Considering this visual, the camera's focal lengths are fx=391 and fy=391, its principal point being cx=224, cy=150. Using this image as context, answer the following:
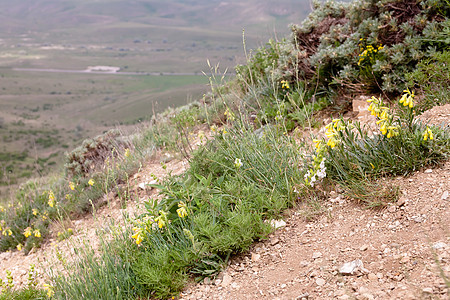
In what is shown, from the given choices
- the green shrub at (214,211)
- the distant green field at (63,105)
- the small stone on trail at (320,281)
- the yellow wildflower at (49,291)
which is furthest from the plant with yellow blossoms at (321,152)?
the distant green field at (63,105)

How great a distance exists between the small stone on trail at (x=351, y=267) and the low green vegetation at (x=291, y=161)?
0.69 metres

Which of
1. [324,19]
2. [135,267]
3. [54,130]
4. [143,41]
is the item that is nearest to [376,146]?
[135,267]

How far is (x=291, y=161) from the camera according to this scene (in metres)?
4.00

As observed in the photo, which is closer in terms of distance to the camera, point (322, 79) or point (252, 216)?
point (252, 216)

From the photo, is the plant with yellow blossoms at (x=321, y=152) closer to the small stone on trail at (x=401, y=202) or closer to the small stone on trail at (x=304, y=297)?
the small stone on trail at (x=401, y=202)

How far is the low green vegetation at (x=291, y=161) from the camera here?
127 inches

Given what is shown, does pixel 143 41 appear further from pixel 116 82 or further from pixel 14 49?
pixel 116 82

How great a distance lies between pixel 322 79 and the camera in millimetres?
5812

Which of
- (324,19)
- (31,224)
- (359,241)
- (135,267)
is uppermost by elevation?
(324,19)

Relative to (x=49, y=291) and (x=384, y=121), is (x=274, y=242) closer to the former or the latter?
(x=384, y=121)

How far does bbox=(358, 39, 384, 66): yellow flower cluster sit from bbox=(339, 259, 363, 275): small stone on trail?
10.9 feet

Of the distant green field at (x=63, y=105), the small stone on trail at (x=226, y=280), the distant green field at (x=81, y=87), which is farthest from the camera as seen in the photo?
the distant green field at (x=63, y=105)

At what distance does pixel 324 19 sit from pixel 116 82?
373 ft

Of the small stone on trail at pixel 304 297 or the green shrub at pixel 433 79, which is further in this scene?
the green shrub at pixel 433 79
